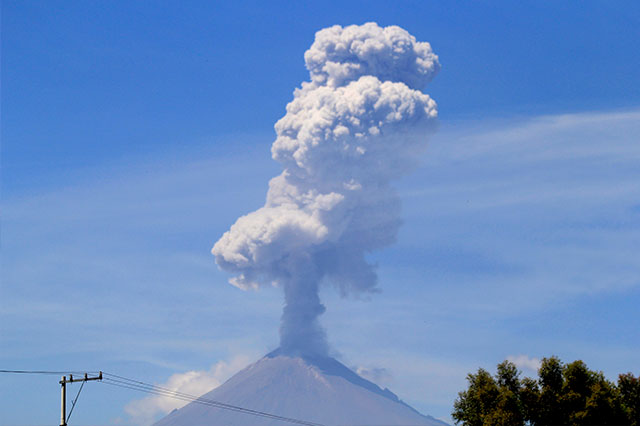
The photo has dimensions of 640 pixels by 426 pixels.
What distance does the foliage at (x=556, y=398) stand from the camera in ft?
256

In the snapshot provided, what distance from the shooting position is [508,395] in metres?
80.6

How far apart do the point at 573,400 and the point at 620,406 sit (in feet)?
14.2

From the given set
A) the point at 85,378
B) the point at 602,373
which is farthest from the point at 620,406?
the point at 85,378

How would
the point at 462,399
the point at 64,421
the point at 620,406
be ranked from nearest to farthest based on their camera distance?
the point at 64,421 → the point at 620,406 → the point at 462,399

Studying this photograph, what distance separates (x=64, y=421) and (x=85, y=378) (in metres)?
3.31

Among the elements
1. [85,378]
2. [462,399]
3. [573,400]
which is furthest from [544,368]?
[85,378]

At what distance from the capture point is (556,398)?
80.6 metres

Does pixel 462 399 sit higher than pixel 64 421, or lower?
higher

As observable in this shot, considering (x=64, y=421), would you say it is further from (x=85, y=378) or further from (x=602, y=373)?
(x=602, y=373)

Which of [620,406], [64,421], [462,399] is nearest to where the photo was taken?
[64,421]

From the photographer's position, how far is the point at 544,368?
81.9m

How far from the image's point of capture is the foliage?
7812 cm

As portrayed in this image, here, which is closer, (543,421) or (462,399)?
(543,421)

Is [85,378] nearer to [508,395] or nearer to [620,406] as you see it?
[508,395]
